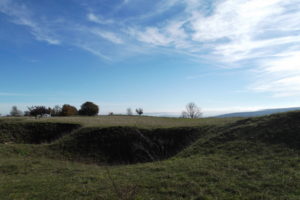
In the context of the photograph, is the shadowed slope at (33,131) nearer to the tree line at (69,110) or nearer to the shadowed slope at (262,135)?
the tree line at (69,110)

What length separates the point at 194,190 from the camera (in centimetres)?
582

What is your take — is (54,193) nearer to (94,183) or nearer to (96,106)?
(94,183)

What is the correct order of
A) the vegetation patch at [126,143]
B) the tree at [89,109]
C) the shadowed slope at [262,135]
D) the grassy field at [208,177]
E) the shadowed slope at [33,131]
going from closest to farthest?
the grassy field at [208,177], the shadowed slope at [262,135], the vegetation patch at [126,143], the shadowed slope at [33,131], the tree at [89,109]

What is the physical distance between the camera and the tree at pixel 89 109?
133ft

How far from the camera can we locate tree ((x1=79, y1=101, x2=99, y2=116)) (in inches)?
1596

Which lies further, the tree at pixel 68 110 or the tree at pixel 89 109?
the tree at pixel 68 110

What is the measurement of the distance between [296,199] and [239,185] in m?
1.39

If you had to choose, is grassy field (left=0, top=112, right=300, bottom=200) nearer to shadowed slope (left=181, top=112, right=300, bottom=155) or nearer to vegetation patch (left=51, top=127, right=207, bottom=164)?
shadowed slope (left=181, top=112, right=300, bottom=155)

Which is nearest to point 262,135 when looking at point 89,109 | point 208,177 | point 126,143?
point 208,177

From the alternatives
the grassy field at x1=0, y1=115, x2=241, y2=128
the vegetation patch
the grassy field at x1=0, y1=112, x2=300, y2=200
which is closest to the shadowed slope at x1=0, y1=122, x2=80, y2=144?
the grassy field at x1=0, y1=115, x2=241, y2=128

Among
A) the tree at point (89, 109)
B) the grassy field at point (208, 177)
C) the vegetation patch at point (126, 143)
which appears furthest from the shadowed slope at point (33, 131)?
the tree at point (89, 109)

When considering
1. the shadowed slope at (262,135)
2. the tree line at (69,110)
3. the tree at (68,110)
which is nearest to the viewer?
the shadowed slope at (262,135)

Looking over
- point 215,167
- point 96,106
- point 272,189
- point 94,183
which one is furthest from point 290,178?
point 96,106

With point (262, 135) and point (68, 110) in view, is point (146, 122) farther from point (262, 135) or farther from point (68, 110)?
point (68, 110)
